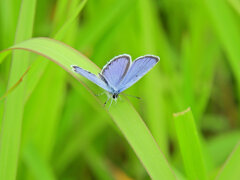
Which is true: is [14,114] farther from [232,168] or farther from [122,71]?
[232,168]

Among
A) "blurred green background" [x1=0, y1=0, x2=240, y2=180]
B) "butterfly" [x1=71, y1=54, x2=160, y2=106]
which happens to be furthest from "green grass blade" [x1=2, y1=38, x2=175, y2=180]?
"blurred green background" [x1=0, y1=0, x2=240, y2=180]

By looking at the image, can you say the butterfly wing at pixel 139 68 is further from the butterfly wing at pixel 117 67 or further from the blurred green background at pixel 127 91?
the blurred green background at pixel 127 91

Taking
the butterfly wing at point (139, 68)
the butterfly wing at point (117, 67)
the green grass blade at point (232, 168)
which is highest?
the butterfly wing at point (117, 67)

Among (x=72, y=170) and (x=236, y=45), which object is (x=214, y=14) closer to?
(x=236, y=45)

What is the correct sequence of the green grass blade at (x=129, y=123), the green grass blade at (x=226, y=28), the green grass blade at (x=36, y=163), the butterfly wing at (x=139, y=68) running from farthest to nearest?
the green grass blade at (x=226, y=28) → the green grass blade at (x=36, y=163) → the butterfly wing at (x=139, y=68) → the green grass blade at (x=129, y=123)

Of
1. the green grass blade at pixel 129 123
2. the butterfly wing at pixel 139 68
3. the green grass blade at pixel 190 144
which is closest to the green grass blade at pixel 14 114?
the green grass blade at pixel 129 123

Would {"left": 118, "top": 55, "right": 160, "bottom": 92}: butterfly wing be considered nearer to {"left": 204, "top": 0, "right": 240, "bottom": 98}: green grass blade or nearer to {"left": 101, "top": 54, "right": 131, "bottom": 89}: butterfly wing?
{"left": 101, "top": 54, "right": 131, "bottom": 89}: butterfly wing

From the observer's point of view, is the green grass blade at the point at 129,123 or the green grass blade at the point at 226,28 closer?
the green grass blade at the point at 129,123
